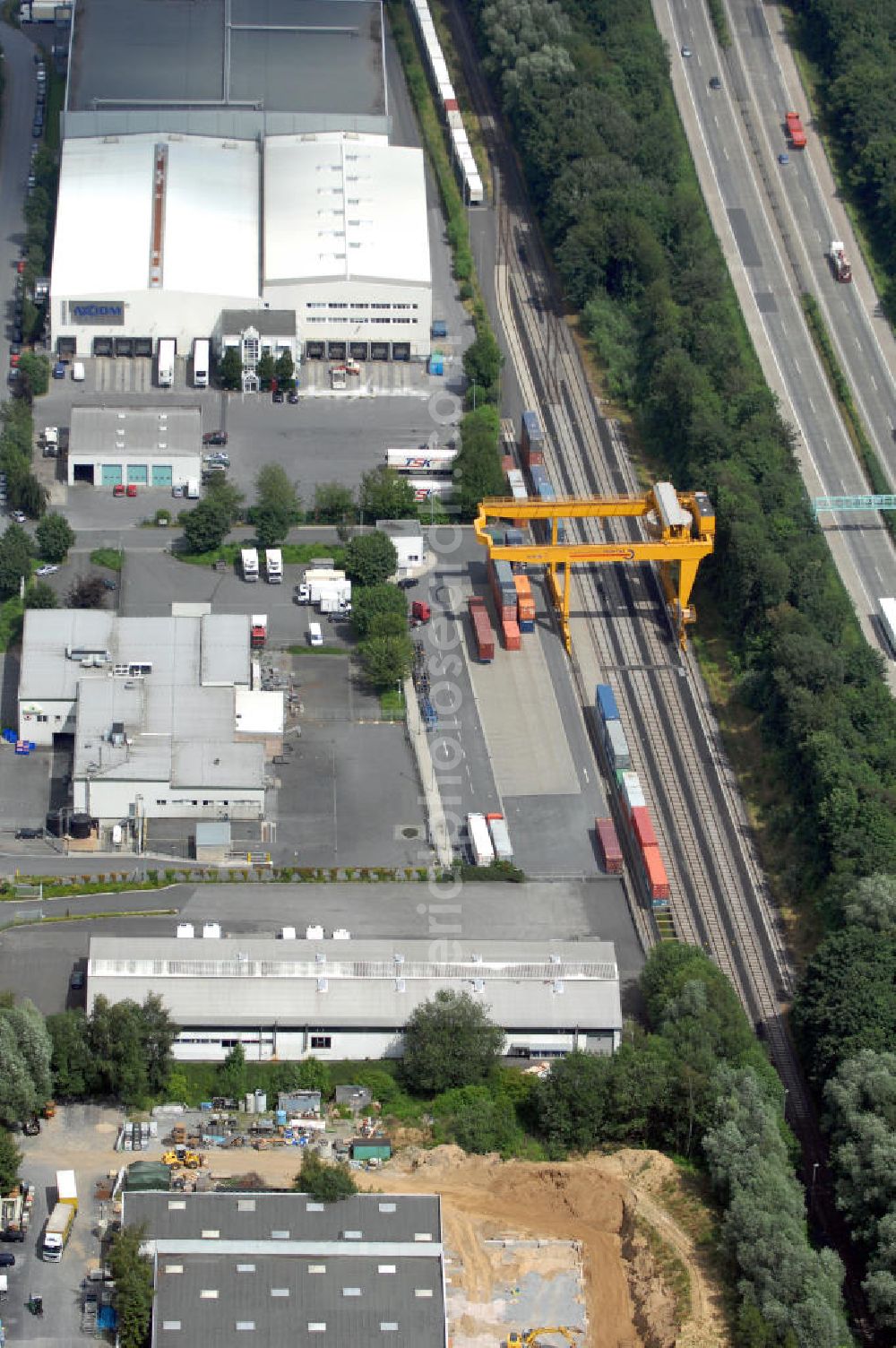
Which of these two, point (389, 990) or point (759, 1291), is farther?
point (389, 990)

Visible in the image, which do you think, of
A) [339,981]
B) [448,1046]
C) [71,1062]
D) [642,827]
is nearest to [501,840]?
[642,827]

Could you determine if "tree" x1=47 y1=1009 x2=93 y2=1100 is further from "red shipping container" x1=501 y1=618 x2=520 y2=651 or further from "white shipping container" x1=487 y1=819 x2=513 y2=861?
"red shipping container" x1=501 y1=618 x2=520 y2=651

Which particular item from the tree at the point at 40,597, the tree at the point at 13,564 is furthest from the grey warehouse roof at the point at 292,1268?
the tree at the point at 13,564

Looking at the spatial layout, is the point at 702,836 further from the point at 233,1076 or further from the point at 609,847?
the point at 233,1076

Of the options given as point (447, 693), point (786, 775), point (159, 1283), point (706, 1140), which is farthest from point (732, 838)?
point (159, 1283)


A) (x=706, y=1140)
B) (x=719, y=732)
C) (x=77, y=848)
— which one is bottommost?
(x=706, y=1140)

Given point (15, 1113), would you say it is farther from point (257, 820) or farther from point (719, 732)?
point (719, 732)

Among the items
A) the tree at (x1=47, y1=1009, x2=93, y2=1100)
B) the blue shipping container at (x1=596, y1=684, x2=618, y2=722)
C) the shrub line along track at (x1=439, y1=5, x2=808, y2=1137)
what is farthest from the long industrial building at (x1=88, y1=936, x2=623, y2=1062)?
the blue shipping container at (x1=596, y1=684, x2=618, y2=722)
